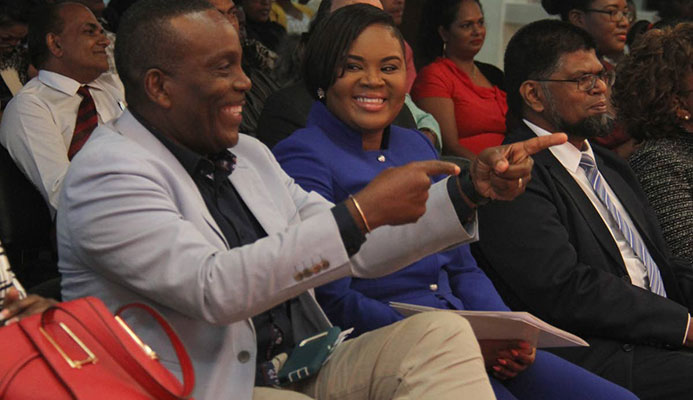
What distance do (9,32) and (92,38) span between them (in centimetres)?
48

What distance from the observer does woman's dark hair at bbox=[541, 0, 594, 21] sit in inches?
230

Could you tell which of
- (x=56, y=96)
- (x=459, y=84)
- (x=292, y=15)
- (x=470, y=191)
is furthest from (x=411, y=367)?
(x=292, y=15)

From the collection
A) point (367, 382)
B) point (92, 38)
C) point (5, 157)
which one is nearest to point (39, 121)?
point (5, 157)

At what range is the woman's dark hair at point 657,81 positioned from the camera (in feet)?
12.4

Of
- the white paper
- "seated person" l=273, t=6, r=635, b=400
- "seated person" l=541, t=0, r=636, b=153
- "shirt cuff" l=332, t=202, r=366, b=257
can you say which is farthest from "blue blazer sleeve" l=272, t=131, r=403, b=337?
"seated person" l=541, t=0, r=636, b=153

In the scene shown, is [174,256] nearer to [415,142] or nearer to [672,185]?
[415,142]

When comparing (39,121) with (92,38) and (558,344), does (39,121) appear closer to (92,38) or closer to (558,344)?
(92,38)

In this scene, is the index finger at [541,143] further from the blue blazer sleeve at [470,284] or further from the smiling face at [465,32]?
the smiling face at [465,32]

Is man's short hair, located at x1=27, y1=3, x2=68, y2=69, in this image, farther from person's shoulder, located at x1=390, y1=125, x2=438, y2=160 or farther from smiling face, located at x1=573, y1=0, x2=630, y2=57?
smiling face, located at x1=573, y1=0, x2=630, y2=57

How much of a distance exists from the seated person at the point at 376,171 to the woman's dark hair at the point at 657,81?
1.06m

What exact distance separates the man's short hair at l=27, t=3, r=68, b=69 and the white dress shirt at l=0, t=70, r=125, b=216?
11 cm

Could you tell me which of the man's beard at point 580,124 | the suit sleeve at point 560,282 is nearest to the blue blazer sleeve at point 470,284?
the suit sleeve at point 560,282

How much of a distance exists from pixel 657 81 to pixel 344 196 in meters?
1.58

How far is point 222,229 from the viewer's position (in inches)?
90.1
